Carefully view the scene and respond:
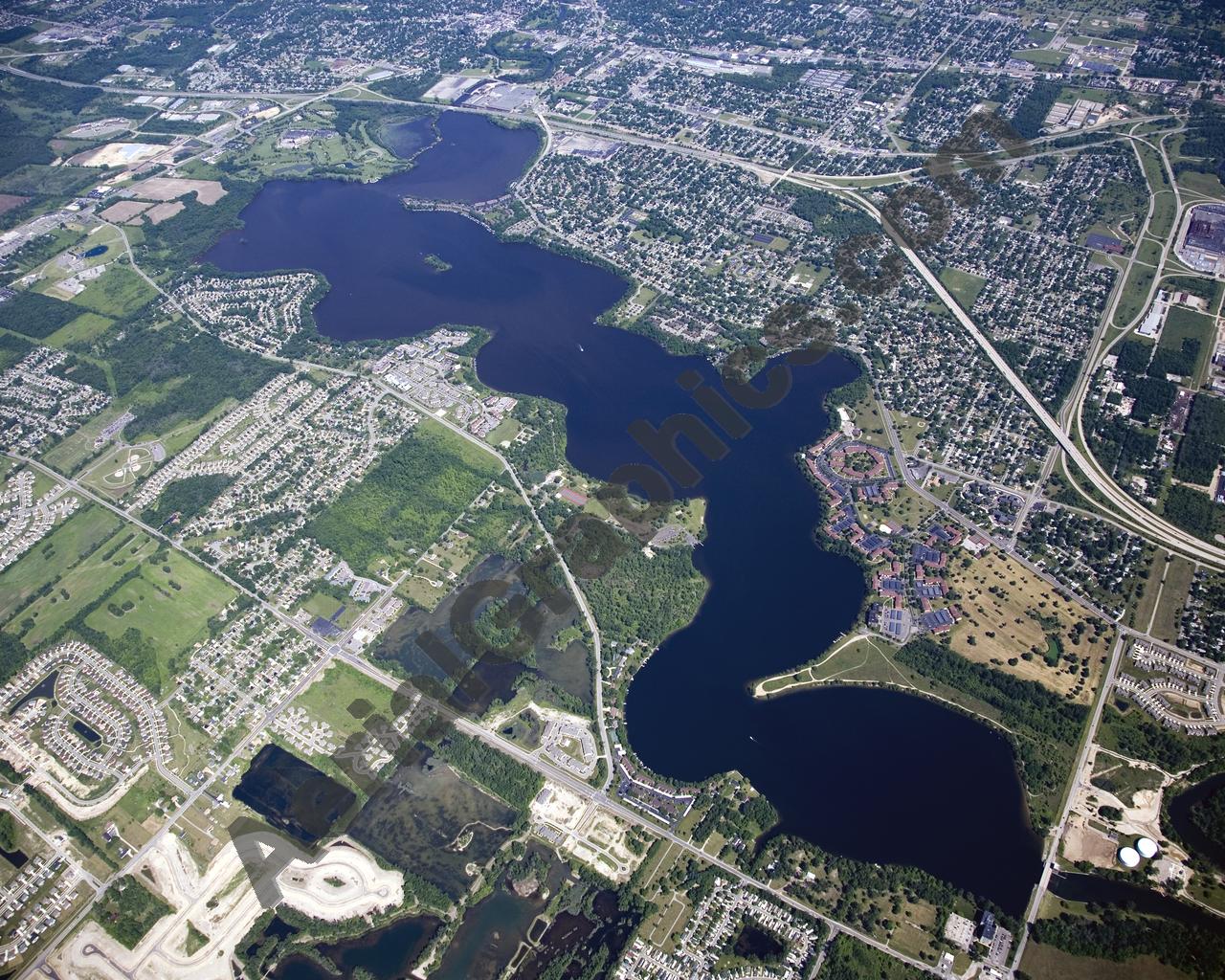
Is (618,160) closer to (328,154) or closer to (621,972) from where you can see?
(328,154)

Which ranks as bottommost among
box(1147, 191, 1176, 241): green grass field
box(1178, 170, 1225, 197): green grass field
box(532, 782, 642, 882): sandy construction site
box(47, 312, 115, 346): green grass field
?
Answer: box(532, 782, 642, 882): sandy construction site

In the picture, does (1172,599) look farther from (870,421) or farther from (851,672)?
(870,421)

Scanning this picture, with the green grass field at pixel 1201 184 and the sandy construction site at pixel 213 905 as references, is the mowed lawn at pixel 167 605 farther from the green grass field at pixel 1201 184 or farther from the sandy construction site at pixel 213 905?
the green grass field at pixel 1201 184

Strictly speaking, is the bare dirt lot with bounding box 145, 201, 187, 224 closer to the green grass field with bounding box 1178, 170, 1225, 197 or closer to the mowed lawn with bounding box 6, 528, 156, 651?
the mowed lawn with bounding box 6, 528, 156, 651

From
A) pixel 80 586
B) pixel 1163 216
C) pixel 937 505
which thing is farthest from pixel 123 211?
pixel 1163 216

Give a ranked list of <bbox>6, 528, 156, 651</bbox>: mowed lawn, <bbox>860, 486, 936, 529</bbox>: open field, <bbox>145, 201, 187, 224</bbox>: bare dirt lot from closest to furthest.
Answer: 1. <bbox>6, 528, 156, 651</bbox>: mowed lawn
2. <bbox>860, 486, 936, 529</bbox>: open field
3. <bbox>145, 201, 187, 224</bbox>: bare dirt lot

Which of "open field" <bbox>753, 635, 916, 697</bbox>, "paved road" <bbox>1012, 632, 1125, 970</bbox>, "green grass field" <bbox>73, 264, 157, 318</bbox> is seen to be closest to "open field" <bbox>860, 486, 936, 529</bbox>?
"open field" <bbox>753, 635, 916, 697</bbox>
